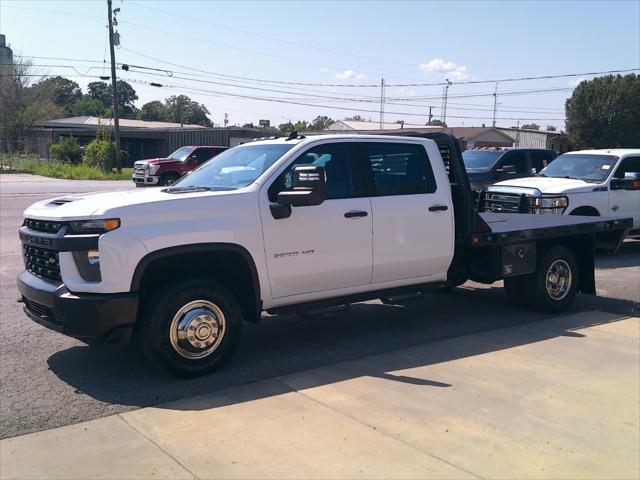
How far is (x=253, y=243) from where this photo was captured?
17.9 ft

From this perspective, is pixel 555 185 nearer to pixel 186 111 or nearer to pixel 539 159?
pixel 539 159

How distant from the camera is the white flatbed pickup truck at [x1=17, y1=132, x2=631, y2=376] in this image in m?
4.92

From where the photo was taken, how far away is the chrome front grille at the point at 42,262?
5105 mm

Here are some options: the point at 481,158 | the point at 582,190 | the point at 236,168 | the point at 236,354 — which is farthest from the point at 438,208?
the point at 481,158

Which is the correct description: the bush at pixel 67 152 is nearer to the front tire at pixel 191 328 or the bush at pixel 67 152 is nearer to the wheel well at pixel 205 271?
the wheel well at pixel 205 271

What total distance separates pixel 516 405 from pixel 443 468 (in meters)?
1.31

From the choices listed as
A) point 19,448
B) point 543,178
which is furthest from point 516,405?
point 543,178

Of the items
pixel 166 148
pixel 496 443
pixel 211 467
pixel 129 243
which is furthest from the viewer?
pixel 166 148

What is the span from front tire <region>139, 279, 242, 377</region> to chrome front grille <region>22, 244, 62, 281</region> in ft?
2.53

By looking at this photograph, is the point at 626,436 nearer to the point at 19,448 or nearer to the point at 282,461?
the point at 282,461

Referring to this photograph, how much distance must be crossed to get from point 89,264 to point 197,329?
0.99 meters

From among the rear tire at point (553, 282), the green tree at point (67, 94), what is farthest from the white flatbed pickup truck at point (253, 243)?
the green tree at point (67, 94)

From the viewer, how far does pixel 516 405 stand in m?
4.98

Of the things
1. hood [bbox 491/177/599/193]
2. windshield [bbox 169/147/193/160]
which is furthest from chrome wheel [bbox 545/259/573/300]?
windshield [bbox 169/147/193/160]
